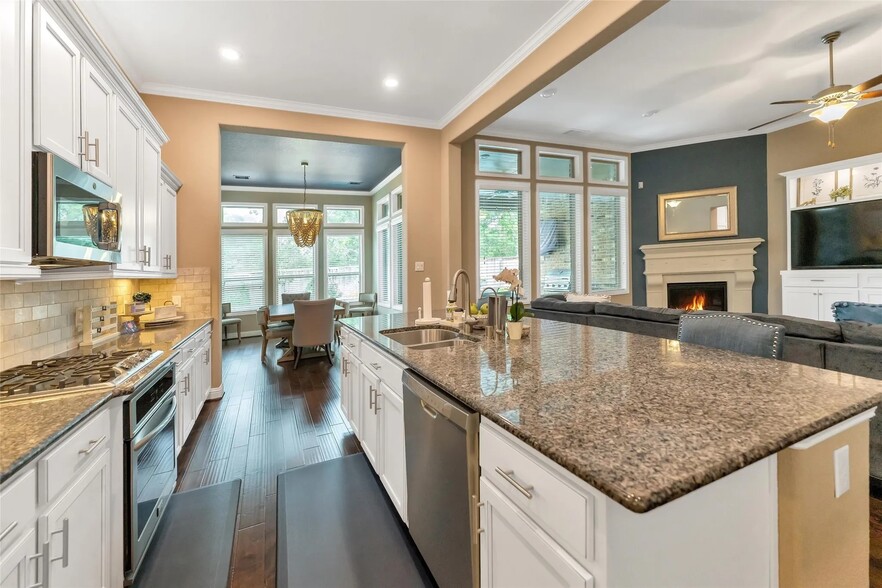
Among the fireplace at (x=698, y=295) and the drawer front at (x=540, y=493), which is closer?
the drawer front at (x=540, y=493)

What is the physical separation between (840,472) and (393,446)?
1.62 meters

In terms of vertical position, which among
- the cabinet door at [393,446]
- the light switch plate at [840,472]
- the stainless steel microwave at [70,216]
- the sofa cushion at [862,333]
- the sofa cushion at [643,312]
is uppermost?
the stainless steel microwave at [70,216]

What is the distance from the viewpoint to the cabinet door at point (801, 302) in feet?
15.6

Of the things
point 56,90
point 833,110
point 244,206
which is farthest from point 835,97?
point 244,206

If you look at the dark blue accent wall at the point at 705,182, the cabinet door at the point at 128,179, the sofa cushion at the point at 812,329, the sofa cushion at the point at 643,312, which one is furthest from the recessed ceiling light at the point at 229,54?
the dark blue accent wall at the point at 705,182

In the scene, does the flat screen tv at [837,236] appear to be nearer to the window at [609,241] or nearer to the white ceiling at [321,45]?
the window at [609,241]

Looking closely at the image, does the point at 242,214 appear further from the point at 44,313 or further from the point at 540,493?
the point at 540,493

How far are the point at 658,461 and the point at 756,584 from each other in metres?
0.55

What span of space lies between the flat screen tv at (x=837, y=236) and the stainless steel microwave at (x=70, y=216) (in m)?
7.19

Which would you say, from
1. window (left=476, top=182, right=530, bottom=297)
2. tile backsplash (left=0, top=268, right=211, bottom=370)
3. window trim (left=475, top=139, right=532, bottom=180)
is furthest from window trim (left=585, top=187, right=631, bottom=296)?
tile backsplash (left=0, top=268, right=211, bottom=370)

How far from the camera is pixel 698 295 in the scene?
5.89m

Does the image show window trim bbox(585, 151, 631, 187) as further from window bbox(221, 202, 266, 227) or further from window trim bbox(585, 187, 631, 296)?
window bbox(221, 202, 266, 227)

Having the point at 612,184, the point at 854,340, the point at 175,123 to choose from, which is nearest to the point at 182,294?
the point at 175,123

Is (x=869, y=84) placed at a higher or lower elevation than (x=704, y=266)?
higher
